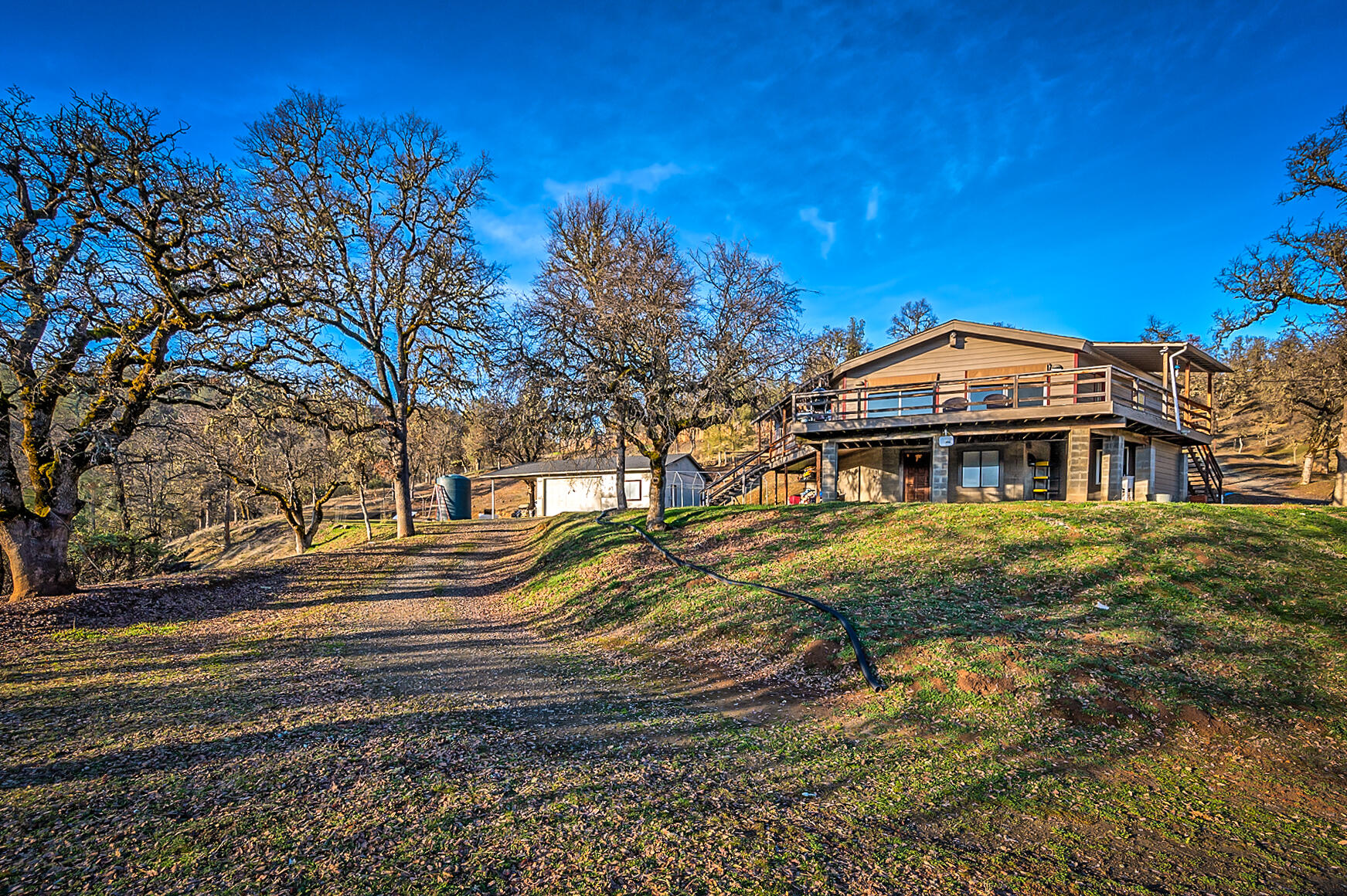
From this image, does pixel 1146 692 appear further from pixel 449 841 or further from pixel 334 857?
pixel 334 857

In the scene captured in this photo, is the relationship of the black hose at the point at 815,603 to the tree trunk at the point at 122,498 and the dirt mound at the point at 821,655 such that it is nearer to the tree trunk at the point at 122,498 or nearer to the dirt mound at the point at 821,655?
the dirt mound at the point at 821,655

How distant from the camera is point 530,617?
39.9ft

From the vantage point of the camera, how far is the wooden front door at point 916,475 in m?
21.4

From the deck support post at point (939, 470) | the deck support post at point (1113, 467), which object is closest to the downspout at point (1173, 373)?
the deck support post at point (1113, 467)

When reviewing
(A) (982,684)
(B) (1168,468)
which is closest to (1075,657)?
(A) (982,684)

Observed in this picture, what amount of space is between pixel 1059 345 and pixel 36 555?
25.7 m

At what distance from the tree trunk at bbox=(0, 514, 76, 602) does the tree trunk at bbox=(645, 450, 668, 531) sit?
12675 mm

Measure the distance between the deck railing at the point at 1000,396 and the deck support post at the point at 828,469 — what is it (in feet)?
3.25

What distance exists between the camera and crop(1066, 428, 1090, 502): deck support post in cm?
1697

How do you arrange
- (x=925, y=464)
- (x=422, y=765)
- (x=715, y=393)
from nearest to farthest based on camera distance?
1. (x=422, y=765)
2. (x=715, y=393)
3. (x=925, y=464)

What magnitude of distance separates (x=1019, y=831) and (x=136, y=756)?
7.21 meters

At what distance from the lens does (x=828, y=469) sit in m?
20.0

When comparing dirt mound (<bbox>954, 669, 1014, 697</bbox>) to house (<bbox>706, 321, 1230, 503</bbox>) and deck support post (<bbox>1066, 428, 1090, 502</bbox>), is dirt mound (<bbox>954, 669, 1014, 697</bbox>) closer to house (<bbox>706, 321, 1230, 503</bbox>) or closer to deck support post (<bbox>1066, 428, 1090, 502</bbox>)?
house (<bbox>706, 321, 1230, 503</bbox>)

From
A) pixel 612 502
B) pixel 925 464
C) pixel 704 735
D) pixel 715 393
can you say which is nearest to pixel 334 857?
pixel 704 735
